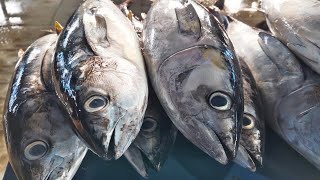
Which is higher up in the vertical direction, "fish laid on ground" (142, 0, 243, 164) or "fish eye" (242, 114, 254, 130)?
"fish laid on ground" (142, 0, 243, 164)

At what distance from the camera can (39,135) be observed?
1.74 metres

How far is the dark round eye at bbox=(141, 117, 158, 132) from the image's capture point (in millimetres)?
1893

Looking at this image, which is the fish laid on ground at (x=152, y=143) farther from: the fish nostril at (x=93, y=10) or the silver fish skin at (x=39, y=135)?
the fish nostril at (x=93, y=10)

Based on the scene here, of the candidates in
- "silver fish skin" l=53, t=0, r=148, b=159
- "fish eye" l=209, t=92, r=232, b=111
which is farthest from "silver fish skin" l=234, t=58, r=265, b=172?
"silver fish skin" l=53, t=0, r=148, b=159

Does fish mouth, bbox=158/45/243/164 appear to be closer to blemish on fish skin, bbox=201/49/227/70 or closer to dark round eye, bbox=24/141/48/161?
blemish on fish skin, bbox=201/49/227/70

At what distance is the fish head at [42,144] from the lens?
167cm

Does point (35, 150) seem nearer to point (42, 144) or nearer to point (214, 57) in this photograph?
point (42, 144)

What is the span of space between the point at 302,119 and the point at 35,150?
1219 mm

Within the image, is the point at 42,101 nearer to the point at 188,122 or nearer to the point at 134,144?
the point at 134,144

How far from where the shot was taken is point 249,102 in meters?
1.96

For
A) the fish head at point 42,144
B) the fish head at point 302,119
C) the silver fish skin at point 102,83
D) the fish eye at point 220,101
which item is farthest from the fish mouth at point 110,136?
the fish head at point 302,119

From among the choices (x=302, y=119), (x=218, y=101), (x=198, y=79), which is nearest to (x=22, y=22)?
(x=198, y=79)

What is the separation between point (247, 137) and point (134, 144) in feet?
1.74

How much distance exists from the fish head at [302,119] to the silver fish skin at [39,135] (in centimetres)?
97
